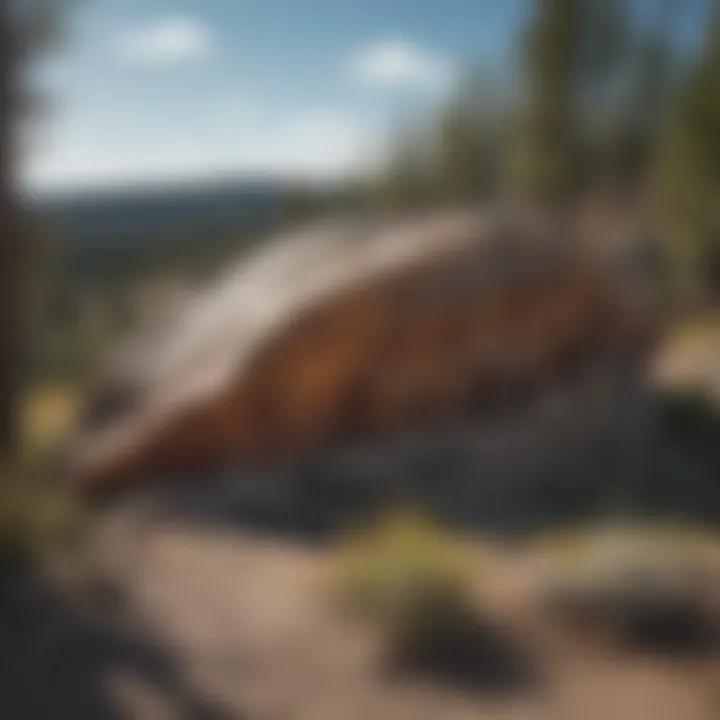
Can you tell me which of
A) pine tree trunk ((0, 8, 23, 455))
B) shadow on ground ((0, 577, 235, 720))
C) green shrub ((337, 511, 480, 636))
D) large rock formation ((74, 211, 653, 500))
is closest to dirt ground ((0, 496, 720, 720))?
shadow on ground ((0, 577, 235, 720))

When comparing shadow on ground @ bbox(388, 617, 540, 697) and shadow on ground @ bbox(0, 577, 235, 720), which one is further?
shadow on ground @ bbox(388, 617, 540, 697)

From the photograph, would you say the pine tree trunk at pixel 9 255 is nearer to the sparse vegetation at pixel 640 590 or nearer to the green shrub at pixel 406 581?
the green shrub at pixel 406 581

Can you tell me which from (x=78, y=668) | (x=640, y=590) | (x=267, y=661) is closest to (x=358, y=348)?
(x=640, y=590)

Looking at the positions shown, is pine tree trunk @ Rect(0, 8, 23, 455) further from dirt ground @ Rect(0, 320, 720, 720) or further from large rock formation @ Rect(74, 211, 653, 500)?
dirt ground @ Rect(0, 320, 720, 720)

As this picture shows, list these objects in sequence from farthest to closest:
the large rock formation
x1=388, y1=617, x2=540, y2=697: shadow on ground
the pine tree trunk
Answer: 1. the large rock formation
2. the pine tree trunk
3. x1=388, y1=617, x2=540, y2=697: shadow on ground

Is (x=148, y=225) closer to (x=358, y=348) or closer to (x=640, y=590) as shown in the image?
(x=358, y=348)

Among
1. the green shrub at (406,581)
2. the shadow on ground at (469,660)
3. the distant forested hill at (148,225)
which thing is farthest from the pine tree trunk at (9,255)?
the shadow on ground at (469,660)

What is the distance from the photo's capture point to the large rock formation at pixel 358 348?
7938 mm

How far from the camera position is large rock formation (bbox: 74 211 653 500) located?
794cm

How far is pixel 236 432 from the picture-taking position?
26.2ft

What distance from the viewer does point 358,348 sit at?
8297 mm

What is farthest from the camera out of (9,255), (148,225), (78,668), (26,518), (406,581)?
(148,225)

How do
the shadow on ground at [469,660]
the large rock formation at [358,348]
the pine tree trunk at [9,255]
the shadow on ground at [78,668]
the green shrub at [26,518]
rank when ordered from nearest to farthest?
the shadow on ground at [78,668], the shadow on ground at [469,660], the green shrub at [26,518], the pine tree trunk at [9,255], the large rock formation at [358,348]

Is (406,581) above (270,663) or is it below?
above
